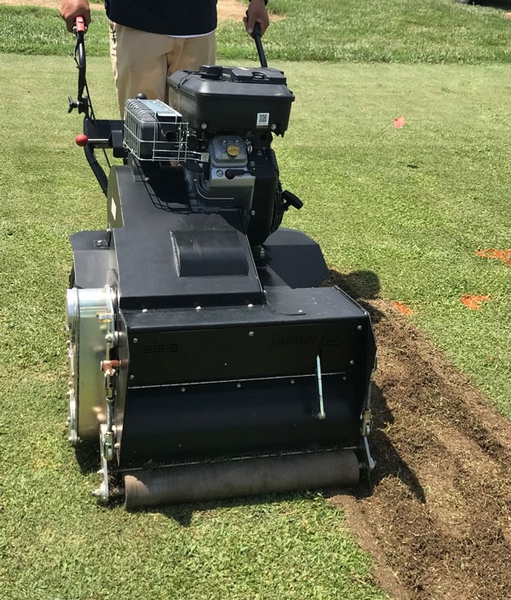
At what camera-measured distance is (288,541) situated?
7.66 ft

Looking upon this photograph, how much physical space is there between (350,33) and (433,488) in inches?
466

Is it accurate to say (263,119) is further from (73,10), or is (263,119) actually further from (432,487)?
(432,487)

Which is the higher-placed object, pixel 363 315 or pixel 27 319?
pixel 363 315

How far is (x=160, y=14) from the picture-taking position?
3.57 m

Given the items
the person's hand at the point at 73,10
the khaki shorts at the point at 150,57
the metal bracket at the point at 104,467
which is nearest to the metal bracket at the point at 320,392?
the metal bracket at the point at 104,467

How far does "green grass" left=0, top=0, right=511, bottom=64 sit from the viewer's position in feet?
36.2

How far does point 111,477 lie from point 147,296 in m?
0.64

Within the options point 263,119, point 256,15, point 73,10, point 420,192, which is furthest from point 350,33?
point 263,119

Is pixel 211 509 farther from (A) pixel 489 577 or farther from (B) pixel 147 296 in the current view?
(A) pixel 489 577

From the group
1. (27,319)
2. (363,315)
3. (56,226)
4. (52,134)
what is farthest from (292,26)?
(363,315)

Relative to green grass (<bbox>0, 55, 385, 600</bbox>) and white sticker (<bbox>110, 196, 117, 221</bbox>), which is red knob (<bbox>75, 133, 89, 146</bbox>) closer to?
white sticker (<bbox>110, 196, 117, 221</bbox>)

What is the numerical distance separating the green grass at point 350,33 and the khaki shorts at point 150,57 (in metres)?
7.26

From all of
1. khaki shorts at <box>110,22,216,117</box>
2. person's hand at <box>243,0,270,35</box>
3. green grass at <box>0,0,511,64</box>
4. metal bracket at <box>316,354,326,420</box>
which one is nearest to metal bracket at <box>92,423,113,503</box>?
metal bracket at <box>316,354,326,420</box>

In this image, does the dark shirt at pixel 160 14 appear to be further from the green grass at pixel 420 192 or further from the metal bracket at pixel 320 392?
the metal bracket at pixel 320 392
